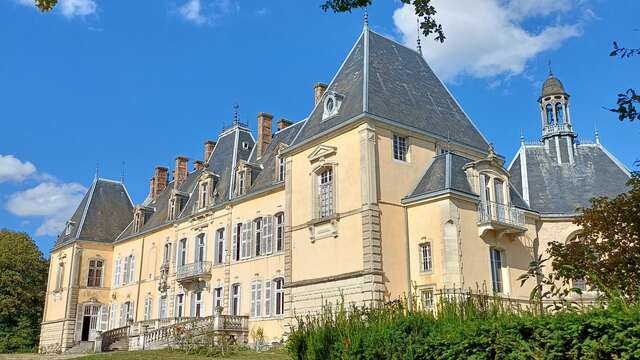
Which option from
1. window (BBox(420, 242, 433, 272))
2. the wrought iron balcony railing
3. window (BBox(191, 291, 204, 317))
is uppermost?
the wrought iron balcony railing

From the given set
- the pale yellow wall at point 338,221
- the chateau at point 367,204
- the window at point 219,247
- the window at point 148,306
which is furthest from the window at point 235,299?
the window at point 148,306

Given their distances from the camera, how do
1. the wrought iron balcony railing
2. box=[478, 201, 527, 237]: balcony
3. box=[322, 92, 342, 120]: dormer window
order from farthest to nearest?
box=[322, 92, 342, 120]: dormer window, the wrought iron balcony railing, box=[478, 201, 527, 237]: balcony

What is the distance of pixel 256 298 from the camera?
2989 centimetres

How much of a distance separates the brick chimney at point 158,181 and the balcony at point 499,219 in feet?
98.8

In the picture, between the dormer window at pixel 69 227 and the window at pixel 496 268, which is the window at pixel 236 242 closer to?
the window at pixel 496 268

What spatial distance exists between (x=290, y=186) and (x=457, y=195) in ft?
25.7

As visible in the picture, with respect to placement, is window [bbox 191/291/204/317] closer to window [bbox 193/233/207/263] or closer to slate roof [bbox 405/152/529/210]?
window [bbox 193/233/207/263]

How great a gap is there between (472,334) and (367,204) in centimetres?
1500

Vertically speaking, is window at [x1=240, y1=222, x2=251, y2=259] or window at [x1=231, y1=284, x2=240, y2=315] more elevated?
window at [x1=240, y1=222, x2=251, y2=259]

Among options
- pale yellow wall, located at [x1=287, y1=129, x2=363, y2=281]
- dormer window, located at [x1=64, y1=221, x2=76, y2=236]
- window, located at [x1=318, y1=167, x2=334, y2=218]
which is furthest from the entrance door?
window, located at [x1=318, y1=167, x2=334, y2=218]

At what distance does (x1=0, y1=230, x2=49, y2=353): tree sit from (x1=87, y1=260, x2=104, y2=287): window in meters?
7.84

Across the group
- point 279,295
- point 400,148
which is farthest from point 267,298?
point 400,148

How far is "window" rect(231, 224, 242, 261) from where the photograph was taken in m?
32.2

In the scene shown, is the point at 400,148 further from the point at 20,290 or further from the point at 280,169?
the point at 20,290
